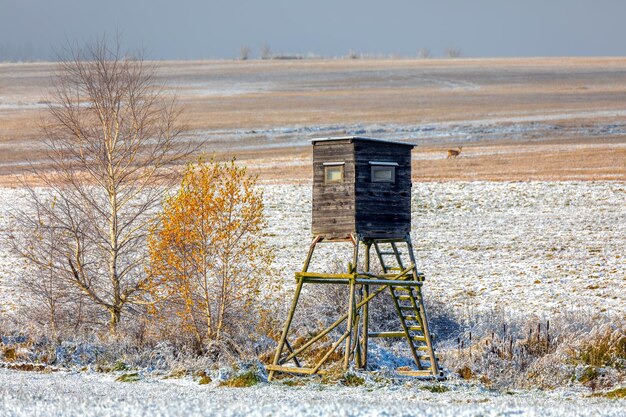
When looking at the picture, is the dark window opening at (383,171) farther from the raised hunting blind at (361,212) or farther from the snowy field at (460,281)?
the snowy field at (460,281)

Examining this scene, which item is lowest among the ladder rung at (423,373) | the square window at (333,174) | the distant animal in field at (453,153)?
the ladder rung at (423,373)

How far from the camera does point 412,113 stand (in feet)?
240

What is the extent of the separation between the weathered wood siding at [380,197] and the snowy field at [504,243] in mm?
5051

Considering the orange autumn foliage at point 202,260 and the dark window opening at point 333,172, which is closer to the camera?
the dark window opening at point 333,172

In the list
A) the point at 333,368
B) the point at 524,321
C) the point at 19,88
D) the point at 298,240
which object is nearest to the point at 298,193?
the point at 298,240

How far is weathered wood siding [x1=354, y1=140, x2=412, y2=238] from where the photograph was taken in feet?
68.2

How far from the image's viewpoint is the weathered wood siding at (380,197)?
20797 mm

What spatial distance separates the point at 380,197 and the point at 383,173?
55 centimetres

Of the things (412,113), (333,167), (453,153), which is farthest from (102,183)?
(412,113)

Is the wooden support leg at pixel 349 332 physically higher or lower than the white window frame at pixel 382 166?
lower

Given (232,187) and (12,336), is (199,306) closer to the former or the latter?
(232,187)

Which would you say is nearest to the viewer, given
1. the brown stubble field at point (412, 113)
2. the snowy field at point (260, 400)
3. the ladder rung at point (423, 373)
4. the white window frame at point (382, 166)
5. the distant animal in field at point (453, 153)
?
the snowy field at point (260, 400)

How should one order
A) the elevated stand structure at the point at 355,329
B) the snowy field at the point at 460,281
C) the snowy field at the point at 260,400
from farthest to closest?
the elevated stand structure at the point at 355,329 → the snowy field at the point at 460,281 → the snowy field at the point at 260,400

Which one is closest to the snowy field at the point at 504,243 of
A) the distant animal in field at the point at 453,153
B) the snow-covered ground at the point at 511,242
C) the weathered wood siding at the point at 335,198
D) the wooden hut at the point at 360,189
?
the snow-covered ground at the point at 511,242
